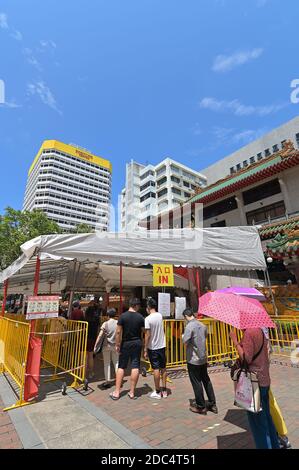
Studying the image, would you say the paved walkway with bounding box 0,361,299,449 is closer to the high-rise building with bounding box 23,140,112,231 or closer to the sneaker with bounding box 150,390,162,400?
the sneaker with bounding box 150,390,162,400

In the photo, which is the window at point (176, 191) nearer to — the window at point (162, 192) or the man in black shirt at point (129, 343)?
the window at point (162, 192)

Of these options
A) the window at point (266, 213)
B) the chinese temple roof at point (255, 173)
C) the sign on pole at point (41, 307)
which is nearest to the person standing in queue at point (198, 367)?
the sign on pole at point (41, 307)

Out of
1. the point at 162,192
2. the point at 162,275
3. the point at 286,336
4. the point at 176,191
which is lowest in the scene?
the point at 286,336

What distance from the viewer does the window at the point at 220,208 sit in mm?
21861

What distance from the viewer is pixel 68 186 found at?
94.4 m

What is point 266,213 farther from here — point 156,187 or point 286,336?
point 156,187

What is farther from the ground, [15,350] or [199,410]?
[15,350]

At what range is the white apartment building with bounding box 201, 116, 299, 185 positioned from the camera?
39281mm

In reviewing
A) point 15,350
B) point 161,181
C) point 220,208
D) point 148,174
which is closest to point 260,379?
point 15,350

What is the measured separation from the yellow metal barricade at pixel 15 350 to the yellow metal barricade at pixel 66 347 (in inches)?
15.4

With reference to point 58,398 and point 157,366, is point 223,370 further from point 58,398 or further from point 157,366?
point 58,398

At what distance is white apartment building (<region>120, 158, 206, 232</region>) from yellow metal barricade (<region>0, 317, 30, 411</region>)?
55.7 m

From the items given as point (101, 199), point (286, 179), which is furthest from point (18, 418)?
point (101, 199)

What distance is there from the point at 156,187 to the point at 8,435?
222ft
